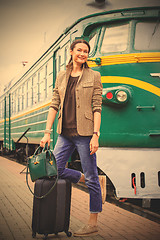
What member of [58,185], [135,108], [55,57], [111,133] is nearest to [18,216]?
[58,185]

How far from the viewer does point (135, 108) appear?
546cm

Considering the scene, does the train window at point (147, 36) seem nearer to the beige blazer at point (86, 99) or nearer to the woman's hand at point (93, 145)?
the beige blazer at point (86, 99)

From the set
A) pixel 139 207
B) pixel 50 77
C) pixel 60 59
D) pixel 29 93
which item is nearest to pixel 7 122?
pixel 29 93

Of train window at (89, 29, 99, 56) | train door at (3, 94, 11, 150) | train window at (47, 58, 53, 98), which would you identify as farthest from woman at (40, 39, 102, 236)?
train door at (3, 94, 11, 150)

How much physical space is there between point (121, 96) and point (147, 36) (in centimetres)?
101

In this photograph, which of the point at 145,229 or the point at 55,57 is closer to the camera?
the point at 145,229

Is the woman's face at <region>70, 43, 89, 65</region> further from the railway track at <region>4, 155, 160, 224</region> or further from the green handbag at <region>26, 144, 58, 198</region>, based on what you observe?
the railway track at <region>4, 155, 160, 224</region>

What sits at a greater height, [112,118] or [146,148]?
[112,118]

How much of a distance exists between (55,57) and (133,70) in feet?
8.60

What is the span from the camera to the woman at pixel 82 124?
3.75 m

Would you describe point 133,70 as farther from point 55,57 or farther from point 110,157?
point 55,57

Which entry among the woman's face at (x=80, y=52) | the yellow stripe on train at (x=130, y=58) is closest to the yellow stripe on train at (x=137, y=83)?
the yellow stripe on train at (x=130, y=58)

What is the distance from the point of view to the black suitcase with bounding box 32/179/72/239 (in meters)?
3.63

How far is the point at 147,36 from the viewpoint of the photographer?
5621mm
